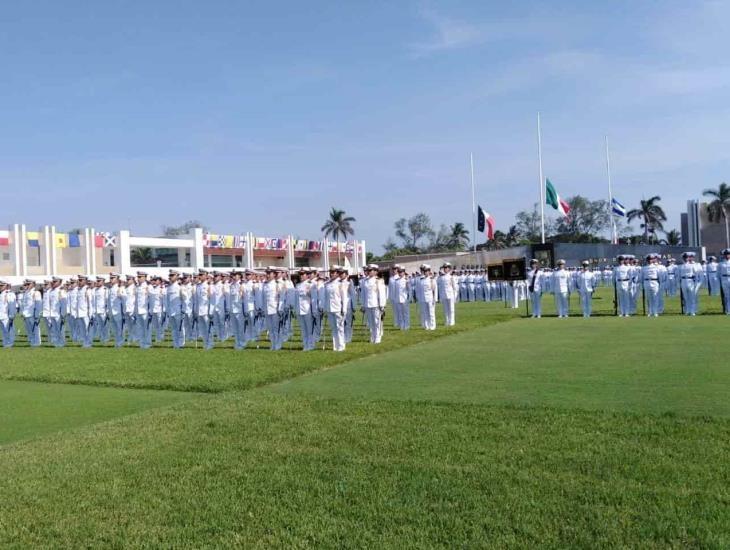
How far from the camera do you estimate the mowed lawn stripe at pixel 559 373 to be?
8.11m

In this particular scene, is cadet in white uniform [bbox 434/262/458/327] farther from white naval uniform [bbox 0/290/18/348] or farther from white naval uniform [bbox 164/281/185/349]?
white naval uniform [bbox 0/290/18/348]

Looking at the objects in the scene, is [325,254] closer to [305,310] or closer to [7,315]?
[7,315]

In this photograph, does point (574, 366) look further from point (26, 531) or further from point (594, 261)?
point (594, 261)

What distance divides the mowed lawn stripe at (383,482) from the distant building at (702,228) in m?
77.7

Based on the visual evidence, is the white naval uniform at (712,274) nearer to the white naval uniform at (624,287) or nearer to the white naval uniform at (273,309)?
the white naval uniform at (624,287)

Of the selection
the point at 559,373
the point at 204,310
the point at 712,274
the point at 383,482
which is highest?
the point at 712,274

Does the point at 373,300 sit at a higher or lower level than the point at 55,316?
higher

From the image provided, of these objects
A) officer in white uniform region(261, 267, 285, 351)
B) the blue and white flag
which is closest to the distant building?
the blue and white flag

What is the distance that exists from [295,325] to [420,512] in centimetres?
1957

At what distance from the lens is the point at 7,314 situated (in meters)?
21.0

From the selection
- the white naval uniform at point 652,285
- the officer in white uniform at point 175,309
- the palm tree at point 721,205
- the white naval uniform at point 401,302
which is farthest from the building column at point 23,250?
the palm tree at point 721,205

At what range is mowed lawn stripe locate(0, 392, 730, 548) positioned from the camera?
14.7 feet

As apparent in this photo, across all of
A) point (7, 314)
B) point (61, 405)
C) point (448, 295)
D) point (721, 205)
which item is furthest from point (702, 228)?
point (61, 405)

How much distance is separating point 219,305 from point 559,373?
35.1 feet
